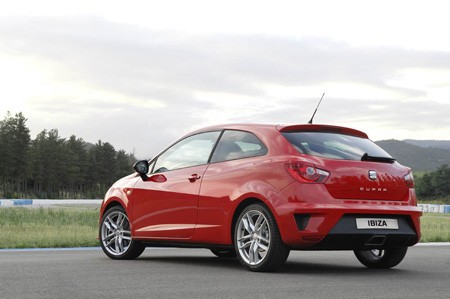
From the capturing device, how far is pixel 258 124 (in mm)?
9242

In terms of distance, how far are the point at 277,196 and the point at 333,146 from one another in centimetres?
97

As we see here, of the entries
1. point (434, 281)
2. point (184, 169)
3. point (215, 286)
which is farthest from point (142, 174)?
point (434, 281)

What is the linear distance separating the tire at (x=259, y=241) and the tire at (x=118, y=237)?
6.75 feet

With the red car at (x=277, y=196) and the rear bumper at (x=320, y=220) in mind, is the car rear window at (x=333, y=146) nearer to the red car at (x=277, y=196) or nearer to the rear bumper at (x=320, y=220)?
the red car at (x=277, y=196)

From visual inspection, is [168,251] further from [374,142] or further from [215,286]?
[215,286]

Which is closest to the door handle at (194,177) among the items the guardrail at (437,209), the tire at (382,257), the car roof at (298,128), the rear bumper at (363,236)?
the car roof at (298,128)

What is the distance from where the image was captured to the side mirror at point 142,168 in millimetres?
10137

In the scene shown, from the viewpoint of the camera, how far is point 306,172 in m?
8.26

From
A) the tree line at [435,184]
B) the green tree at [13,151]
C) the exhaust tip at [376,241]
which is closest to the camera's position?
the exhaust tip at [376,241]

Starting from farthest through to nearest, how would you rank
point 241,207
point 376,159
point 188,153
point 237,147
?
point 188,153 < point 237,147 < point 376,159 < point 241,207

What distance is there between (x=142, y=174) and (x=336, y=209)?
3.06m

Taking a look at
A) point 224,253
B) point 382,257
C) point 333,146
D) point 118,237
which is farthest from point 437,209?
point 333,146

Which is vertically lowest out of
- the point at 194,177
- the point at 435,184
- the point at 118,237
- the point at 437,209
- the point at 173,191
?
the point at 437,209

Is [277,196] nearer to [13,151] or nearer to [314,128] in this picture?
[314,128]
